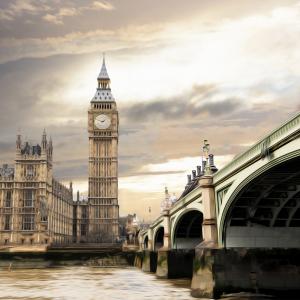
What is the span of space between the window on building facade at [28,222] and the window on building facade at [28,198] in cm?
319

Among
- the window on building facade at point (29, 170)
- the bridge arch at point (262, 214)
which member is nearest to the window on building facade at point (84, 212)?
the window on building facade at point (29, 170)

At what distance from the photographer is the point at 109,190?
138 m

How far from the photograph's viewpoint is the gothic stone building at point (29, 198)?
11156 centimetres

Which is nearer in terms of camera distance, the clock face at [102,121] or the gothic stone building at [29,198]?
the gothic stone building at [29,198]

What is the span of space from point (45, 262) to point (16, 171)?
145 feet

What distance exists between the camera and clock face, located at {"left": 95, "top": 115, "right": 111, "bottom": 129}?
472ft

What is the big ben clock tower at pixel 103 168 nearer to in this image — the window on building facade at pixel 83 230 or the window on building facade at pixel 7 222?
the window on building facade at pixel 83 230

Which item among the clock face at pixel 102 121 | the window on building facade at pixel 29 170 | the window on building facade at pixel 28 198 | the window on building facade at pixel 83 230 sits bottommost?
the window on building facade at pixel 83 230

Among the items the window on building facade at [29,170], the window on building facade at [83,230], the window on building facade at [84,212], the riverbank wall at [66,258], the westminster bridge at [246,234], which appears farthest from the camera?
the window on building facade at [84,212]

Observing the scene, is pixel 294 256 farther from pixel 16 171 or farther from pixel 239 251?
pixel 16 171

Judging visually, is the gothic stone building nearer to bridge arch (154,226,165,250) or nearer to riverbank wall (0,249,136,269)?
riverbank wall (0,249,136,269)

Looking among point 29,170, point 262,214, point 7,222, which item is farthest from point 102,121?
point 262,214

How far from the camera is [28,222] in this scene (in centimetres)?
11344

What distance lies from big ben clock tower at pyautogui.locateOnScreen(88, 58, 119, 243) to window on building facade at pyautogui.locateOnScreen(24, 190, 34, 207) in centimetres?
2238
